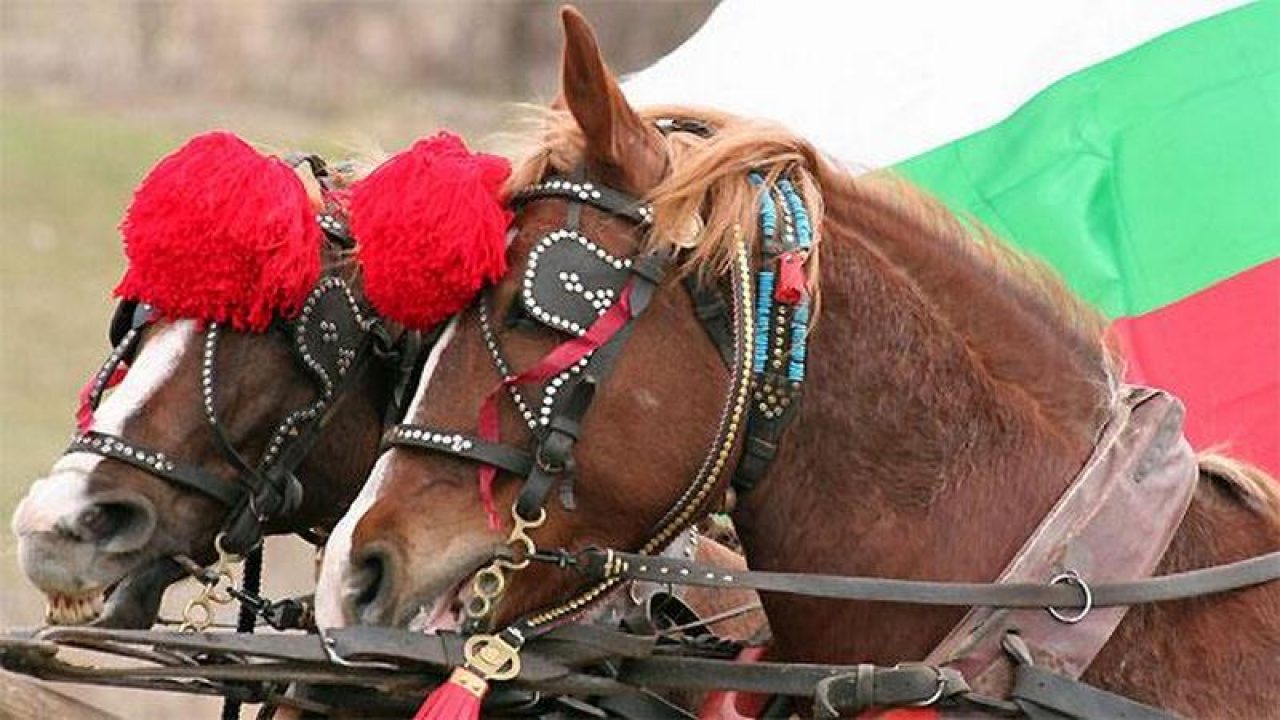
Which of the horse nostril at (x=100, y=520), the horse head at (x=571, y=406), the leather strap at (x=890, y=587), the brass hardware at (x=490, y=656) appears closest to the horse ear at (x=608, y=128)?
the horse head at (x=571, y=406)

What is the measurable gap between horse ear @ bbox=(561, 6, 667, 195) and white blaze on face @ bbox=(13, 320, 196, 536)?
3.04ft

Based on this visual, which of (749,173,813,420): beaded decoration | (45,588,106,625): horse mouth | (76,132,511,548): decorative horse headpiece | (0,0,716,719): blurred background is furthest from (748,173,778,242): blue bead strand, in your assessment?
(0,0,716,719): blurred background

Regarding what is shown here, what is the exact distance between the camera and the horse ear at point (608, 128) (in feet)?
11.3

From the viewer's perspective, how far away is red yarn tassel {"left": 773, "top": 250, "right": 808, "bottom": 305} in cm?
350

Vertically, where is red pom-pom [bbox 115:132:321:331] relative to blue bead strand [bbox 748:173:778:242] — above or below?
below

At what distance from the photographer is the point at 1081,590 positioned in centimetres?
360

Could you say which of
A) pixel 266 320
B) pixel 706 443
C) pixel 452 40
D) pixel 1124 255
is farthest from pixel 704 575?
pixel 452 40

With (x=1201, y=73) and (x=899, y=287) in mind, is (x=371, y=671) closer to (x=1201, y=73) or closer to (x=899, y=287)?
(x=899, y=287)

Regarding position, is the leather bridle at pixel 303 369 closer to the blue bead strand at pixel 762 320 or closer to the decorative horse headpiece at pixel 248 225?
the decorative horse headpiece at pixel 248 225

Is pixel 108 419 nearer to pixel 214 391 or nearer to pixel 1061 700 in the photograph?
pixel 214 391

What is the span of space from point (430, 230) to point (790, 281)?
0.50 meters

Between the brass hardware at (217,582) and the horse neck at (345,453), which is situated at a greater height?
the horse neck at (345,453)

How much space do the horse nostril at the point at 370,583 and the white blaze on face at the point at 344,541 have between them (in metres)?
0.02

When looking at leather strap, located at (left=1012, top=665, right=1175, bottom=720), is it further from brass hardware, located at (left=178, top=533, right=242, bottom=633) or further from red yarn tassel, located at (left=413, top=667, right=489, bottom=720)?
brass hardware, located at (left=178, top=533, right=242, bottom=633)
